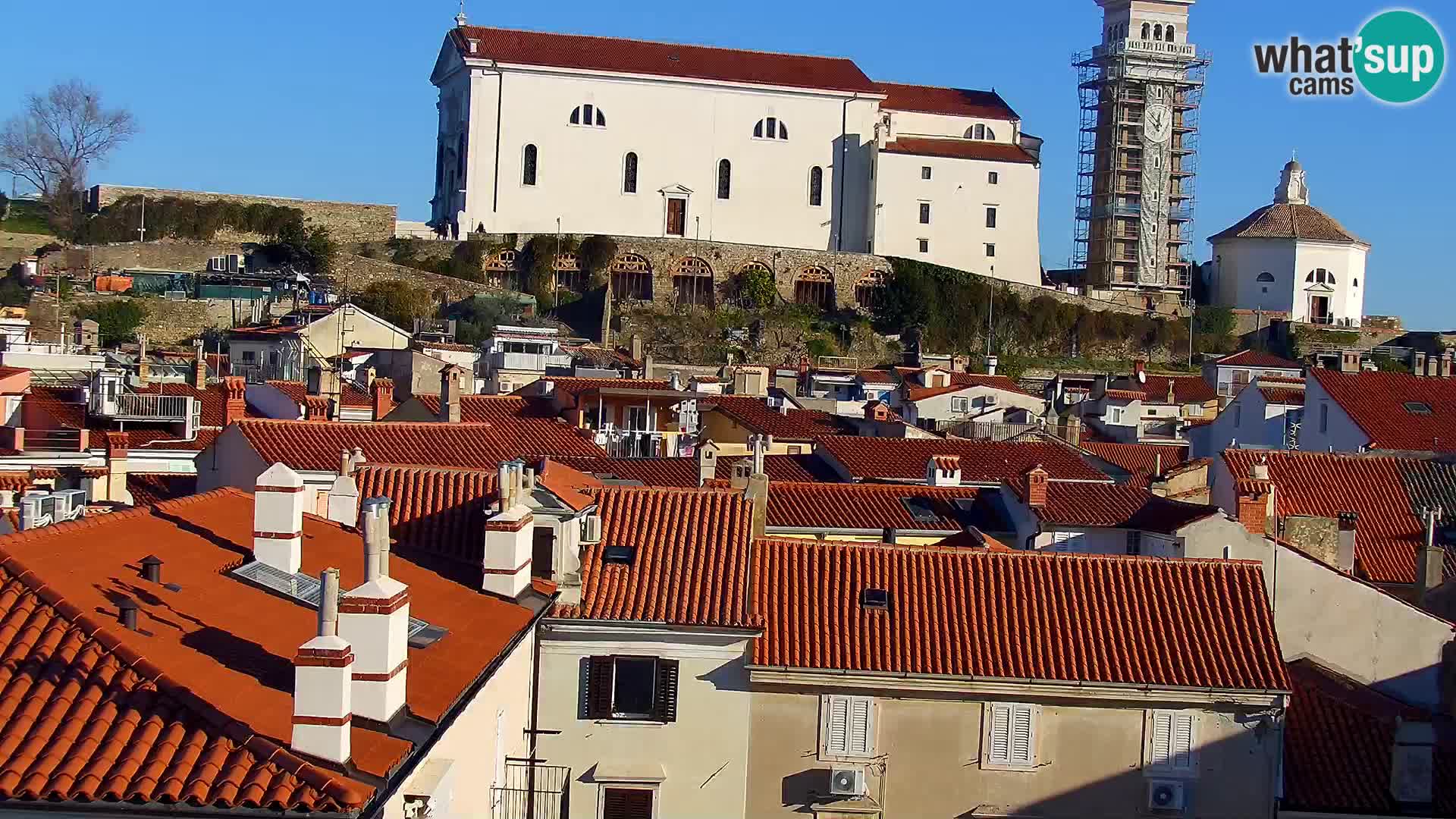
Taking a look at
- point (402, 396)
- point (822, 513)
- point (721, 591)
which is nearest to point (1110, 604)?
point (721, 591)

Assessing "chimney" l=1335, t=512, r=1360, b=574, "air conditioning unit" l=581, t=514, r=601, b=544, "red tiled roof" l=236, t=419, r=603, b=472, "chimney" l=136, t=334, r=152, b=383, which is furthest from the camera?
"chimney" l=136, t=334, r=152, b=383

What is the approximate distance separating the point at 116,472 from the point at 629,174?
202ft

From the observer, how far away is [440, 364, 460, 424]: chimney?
30484 millimetres

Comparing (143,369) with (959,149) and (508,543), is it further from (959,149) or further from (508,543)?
(959,149)

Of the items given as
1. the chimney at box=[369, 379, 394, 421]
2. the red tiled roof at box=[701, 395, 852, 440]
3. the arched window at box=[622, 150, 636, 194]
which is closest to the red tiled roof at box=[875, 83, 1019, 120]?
the arched window at box=[622, 150, 636, 194]

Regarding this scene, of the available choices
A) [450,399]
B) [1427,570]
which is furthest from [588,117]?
[1427,570]

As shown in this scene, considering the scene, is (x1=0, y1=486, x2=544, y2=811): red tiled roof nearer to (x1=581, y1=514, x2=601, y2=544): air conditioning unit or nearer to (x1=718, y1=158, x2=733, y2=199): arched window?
(x1=581, y1=514, x2=601, y2=544): air conditioning unit


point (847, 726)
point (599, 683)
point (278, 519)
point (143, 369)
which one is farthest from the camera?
point (143, 369)

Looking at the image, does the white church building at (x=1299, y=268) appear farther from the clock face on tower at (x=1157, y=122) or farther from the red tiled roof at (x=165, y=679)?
the red tiled roof at (x=165, y=679)

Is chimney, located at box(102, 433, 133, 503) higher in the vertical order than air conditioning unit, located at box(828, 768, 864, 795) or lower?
higher

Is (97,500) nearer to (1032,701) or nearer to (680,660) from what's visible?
(680,660)

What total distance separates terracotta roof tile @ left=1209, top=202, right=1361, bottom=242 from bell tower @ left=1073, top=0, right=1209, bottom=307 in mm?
3059

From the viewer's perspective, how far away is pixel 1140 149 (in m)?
86.2

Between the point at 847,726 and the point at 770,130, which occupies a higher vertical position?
the point at 770,130
